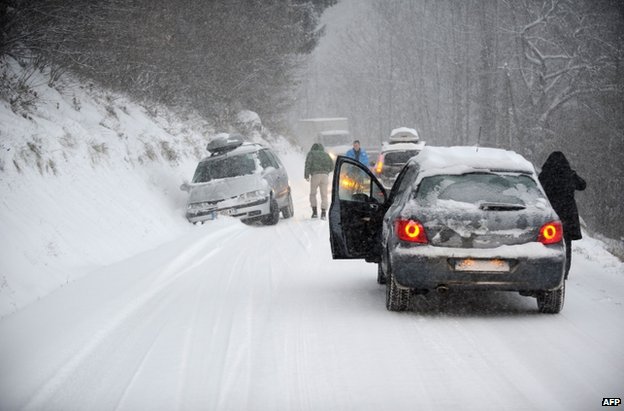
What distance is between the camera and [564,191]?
983 cm

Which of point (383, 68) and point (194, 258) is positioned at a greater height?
point (383, 68)

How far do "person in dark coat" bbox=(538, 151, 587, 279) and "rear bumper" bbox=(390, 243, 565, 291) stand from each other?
8.06 ft

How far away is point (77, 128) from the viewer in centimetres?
1553

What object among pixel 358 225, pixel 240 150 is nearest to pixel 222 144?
pixel 240 150

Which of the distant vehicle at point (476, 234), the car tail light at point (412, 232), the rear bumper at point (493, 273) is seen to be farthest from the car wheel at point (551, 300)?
the car tail light at point (412, 232)

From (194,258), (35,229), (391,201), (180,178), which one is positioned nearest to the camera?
(391,201)

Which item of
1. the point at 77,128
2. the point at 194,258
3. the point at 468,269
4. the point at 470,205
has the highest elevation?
the point at 77,128

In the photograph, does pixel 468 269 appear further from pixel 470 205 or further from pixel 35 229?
pixel 35 229

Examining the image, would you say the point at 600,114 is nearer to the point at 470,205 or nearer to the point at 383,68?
the point at 470,205

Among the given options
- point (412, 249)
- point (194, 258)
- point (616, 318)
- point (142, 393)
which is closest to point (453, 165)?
point (412, 249)

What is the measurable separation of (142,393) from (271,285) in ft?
14.8

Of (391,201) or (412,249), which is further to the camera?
(391,201)

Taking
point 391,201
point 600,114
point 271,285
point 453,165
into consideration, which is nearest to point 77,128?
point 271,285

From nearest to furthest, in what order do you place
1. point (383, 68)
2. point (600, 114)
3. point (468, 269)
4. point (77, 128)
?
point (468, 269) < point (77, 128) < point (600, 114) < point (383, 68)
